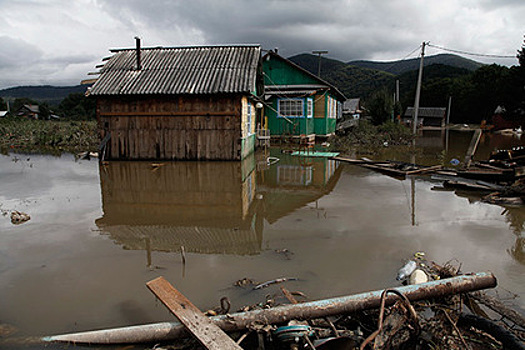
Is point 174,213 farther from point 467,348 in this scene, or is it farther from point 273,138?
point 273,138

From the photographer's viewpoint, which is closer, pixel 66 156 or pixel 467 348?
pixel 467 348

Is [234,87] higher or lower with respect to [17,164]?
higher

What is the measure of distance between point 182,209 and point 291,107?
15.9 m

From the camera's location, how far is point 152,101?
47.9 feet

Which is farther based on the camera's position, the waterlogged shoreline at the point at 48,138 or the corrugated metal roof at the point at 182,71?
the waterlogged shoreline at the point at 48,138

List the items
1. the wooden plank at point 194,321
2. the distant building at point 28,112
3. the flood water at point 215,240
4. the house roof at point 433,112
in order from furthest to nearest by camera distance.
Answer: the distant building at point 28,112
the house roof at point 433,112
the flood water at point 215,240
the wooden plank at point 194,321

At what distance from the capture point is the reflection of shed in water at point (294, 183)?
322 inches

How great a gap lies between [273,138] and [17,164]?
1382 centimetres

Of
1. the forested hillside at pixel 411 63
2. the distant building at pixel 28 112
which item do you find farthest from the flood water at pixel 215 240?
the forested hillside at pixel 411 63

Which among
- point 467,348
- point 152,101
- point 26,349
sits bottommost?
point 26,349

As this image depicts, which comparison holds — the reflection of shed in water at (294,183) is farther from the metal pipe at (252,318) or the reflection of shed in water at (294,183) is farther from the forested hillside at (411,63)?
the forested hillside at (411,63)

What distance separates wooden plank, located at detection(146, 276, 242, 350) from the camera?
9.30 feet

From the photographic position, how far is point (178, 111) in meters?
14.5

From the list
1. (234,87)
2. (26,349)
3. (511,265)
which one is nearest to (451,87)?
(234,87)
